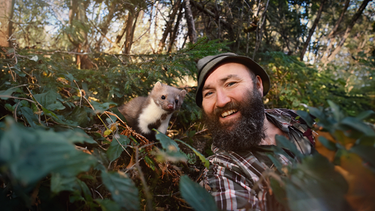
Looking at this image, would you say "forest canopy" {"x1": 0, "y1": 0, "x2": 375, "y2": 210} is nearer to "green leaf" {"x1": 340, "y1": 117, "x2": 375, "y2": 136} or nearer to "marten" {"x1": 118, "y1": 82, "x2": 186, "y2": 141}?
"green leaf" {"x1": 340, "y1": 117, "x2": 375, "y2": 136}

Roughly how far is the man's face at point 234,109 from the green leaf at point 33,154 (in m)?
1.99

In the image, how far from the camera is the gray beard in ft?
7.14

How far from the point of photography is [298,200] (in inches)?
18.3

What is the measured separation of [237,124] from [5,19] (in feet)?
11.3

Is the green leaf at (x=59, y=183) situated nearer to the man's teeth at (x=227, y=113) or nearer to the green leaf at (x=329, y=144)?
the green leaf at (x=329, y=144)

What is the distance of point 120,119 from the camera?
4.92ft

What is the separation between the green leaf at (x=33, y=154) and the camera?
322 mm

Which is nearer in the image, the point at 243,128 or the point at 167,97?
the point at 243,128

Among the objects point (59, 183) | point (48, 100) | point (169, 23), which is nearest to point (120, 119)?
point (48, 100)

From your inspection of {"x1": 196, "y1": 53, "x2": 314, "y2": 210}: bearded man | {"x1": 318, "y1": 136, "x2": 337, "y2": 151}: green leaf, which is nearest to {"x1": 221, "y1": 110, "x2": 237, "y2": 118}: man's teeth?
{"x1": 196, "y1": 53, "x2": 314, "y2": 210}: bearded man

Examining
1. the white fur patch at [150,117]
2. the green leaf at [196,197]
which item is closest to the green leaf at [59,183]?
the green leaf at [196,197]

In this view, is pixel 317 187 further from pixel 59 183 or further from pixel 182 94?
pixel 182 94

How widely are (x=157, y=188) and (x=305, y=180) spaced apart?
183 centimetres

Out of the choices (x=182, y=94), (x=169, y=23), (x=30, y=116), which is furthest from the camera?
(x=169, y=23)
